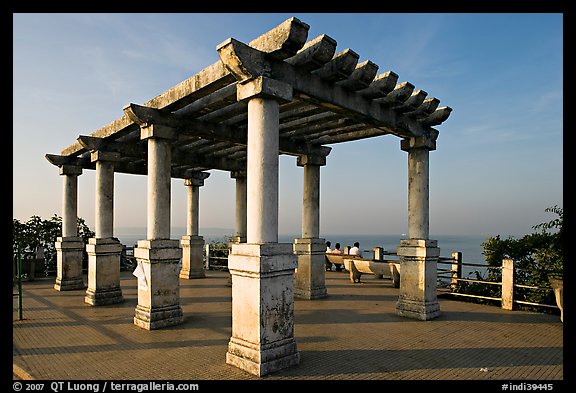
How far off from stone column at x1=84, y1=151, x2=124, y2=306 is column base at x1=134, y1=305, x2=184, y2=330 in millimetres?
3178

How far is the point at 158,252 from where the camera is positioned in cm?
835

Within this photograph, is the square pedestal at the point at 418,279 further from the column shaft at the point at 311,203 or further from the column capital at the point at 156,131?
the column capital at the point at 156,131

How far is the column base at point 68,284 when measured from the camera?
1323 centimetres

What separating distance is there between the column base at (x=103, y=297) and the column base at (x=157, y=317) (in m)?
3.04

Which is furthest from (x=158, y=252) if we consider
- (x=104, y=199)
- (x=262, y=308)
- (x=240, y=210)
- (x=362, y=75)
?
(x=240, y=210)

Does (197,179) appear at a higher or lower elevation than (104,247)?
higher

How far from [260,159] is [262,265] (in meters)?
1.60

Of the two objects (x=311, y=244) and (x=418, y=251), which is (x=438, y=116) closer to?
(x=418, y=251)

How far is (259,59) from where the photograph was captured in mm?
5961

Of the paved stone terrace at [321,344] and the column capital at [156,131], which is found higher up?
the column capital at [156,131]

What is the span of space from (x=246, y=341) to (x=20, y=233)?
55.9 feet

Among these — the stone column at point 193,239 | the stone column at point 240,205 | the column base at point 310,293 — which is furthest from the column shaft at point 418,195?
the stone column at point 193,239
